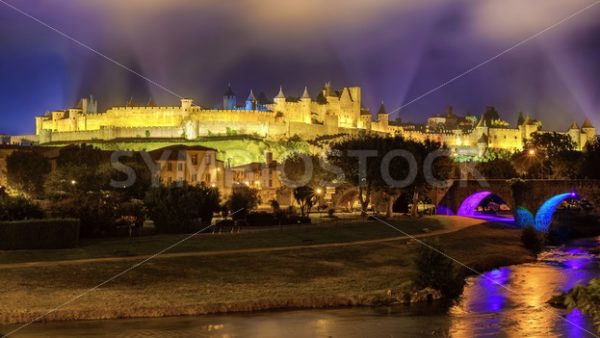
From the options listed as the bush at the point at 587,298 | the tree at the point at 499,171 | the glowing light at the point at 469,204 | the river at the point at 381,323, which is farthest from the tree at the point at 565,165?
the bush at the point at 587,298

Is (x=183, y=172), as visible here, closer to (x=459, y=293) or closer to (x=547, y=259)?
(x=547, y=259)

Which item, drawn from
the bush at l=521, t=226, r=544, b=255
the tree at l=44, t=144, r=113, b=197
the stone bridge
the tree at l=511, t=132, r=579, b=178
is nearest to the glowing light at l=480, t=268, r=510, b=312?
the bush at l=521, t=226, r=544, b=255

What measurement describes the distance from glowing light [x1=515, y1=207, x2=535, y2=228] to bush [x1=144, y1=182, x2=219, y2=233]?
82.6ft

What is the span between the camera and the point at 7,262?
2634 centimetres

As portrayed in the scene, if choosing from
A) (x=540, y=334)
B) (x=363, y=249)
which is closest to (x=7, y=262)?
(x=363, y=249)

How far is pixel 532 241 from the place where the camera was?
1731 inches

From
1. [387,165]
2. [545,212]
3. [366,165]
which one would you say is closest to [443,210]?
[545,212]

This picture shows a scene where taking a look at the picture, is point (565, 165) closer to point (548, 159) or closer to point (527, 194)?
point (548, 159)

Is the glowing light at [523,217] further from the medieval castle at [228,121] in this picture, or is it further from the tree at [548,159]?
the medieval castle at [228,121]

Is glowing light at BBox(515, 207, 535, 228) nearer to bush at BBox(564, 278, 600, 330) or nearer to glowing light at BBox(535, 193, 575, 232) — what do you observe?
glowing light at BBox(535, 193, 575, 232)

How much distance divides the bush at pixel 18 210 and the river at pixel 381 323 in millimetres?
14291

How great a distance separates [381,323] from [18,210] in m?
20.1

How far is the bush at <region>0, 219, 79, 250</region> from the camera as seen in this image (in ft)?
95.7

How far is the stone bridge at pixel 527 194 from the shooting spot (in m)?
51.2
